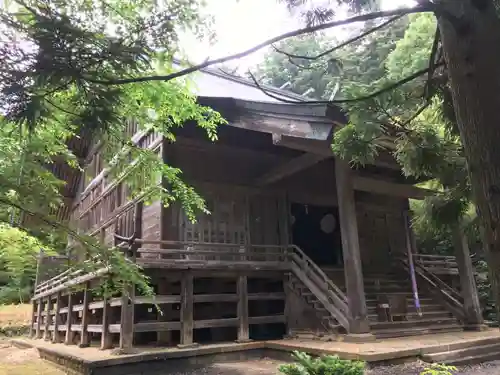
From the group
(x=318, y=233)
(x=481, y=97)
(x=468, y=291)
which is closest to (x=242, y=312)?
(x=468, y=291)

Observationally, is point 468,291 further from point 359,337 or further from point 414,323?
point 359,337

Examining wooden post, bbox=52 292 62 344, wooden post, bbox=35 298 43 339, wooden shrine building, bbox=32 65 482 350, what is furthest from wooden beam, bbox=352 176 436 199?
wooden post, bbox=35 298 43 339

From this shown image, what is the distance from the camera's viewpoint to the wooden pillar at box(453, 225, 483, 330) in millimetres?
9234

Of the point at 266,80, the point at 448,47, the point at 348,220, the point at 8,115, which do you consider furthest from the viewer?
the point at 266,80

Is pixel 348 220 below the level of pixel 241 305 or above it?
above

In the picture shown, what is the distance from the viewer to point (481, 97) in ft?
7.05

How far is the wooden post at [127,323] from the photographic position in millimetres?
6801

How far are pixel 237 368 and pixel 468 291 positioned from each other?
5.87 metres

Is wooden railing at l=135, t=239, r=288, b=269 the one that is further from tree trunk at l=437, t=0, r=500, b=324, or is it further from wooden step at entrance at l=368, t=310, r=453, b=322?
tree trunk at l=437, t=0, r=500, b=324

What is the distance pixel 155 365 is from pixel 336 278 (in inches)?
207

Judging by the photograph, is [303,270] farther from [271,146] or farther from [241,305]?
[271,146]

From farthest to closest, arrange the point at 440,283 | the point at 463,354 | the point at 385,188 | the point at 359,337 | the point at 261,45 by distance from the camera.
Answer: the point at 440,283, the point at 385,188, the point at 359,337, the point at 463,354, the point at 261,45

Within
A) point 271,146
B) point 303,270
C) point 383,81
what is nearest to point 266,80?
point 271,146

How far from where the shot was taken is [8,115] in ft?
8.13
